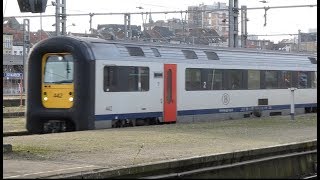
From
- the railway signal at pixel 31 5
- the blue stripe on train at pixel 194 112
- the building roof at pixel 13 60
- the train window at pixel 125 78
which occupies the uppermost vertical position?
the building roof at pixel 13 60

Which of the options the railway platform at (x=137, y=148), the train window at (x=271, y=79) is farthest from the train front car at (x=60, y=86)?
the train window at (x=271, y=79)

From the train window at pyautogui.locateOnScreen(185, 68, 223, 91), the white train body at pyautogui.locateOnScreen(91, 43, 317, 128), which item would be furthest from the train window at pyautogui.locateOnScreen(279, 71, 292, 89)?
the train window at pyautogui.locateOnScreen(185, 68, 223, 91)

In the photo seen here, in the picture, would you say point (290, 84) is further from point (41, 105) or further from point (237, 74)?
point (41, 105)

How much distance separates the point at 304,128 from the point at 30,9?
9758 millimetres

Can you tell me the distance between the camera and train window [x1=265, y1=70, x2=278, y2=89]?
2498 centimetres

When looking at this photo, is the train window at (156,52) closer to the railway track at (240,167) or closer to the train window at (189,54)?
the train window at (189,54)

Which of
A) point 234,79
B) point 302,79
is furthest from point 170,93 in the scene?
point 302,79

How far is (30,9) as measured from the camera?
11.3m

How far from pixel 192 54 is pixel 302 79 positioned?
26.0ft

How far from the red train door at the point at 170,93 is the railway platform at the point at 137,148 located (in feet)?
6.76

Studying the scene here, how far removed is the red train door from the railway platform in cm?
206

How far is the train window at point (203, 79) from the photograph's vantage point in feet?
69.8

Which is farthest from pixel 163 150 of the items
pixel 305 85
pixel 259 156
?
pixel 305 85

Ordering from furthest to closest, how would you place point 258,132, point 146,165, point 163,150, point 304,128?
1. point 304,128
2. point 258,132
3. point 163,150
4. point 146,165
